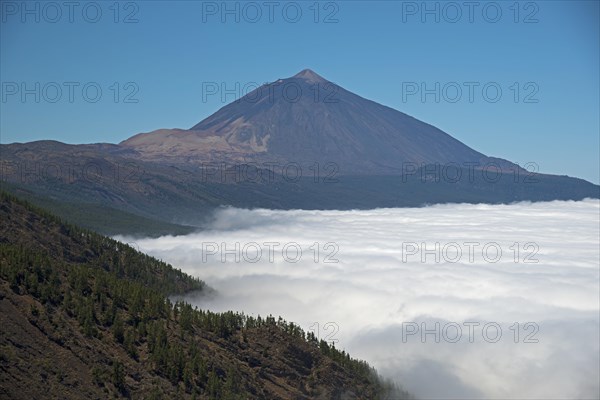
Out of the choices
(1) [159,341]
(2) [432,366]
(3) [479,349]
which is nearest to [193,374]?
(1) [159,341]

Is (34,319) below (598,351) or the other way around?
the other way around

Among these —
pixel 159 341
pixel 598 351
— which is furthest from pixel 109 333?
pixel 598 351

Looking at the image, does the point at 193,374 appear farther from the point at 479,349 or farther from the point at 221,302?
the point at 479,349

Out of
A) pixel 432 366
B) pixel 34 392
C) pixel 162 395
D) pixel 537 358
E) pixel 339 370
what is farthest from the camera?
pixel 537 358

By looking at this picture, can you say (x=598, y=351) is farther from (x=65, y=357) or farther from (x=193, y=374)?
(x=65, y=357)

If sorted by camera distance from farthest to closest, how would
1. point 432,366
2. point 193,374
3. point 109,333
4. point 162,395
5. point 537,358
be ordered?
point 537,358 → point 432,366 → point 109,333 → point 193,374 → point 162,395

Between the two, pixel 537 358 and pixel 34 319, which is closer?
pixel 34 319
